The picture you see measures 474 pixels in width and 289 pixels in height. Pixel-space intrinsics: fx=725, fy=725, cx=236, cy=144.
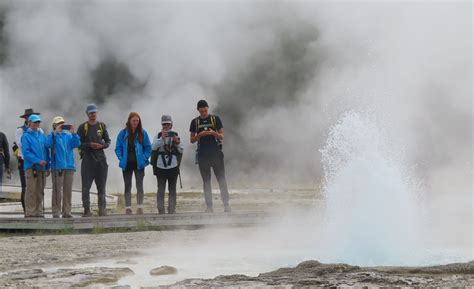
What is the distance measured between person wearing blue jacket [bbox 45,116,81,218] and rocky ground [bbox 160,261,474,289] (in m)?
4.93

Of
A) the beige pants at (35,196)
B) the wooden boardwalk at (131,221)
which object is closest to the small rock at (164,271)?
the wooden boardwalk at (131,221)

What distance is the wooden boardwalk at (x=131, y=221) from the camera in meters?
8.96

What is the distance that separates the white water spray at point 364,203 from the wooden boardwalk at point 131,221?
1447 mm

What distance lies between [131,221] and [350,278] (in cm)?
483

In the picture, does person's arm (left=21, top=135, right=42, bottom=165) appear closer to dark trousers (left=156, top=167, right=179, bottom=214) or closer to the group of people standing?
the group of people standing

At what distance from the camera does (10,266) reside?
607 centimetres

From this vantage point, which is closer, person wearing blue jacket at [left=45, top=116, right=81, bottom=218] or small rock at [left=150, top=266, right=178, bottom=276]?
small rock at [left=150, top=266, right=178, bottom=276]

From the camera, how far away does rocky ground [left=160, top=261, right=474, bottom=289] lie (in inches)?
184

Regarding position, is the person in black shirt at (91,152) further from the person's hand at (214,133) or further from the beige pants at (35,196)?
the person's hand at (214,133)

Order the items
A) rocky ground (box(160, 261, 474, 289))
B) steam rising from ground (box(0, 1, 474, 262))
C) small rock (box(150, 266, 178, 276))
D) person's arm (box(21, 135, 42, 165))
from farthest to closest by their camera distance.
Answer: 1. steam rising from ground (box(0, 1, 474, 262))
2. person's arm (box(21, 135, 42, 165))
3. small rock (box(150, 266, 178, 276))
4. rocky ground (box(160, 261, 474, 289))

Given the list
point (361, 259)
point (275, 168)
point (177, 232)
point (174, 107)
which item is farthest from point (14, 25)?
point (361, 259)

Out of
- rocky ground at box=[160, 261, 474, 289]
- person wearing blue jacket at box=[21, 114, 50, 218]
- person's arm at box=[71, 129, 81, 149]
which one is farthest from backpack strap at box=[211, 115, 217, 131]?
rocky ground at box=[160, 261, 474, 289]

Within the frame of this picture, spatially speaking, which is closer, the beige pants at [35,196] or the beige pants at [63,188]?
the beige pants at [35,196]

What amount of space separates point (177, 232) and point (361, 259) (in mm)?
3173
